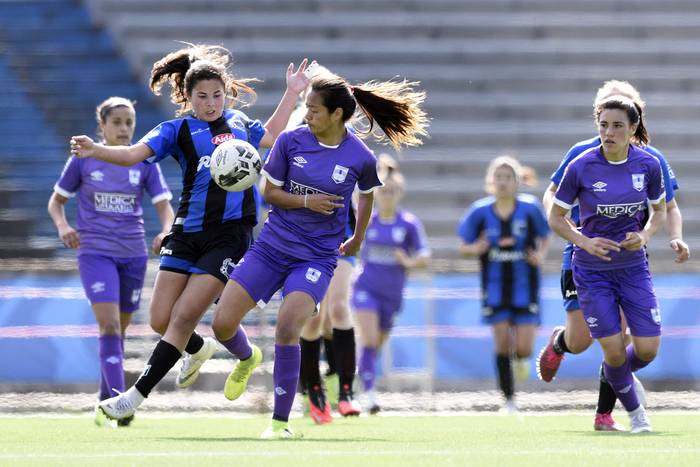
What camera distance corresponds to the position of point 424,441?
752 cm

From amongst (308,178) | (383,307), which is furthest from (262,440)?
(383,307)

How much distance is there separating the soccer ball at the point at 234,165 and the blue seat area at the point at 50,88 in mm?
9031

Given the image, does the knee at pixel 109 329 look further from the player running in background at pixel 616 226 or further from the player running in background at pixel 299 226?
the player running in background at pixel 616 226

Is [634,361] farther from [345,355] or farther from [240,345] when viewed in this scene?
[345,355]

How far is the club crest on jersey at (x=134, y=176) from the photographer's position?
9461mm

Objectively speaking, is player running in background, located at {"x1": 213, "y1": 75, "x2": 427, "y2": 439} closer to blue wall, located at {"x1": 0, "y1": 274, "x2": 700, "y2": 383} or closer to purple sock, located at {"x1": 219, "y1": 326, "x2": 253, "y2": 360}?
purple sock, located at {"x1": 219, "y1": 326, "x2": 253, "y2": 360}

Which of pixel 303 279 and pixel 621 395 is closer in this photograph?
pixel 303 279

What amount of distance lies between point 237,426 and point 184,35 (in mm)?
11222

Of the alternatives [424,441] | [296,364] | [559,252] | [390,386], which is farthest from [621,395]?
[559,252]

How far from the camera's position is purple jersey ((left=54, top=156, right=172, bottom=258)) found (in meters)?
9.43

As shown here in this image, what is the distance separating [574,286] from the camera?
8602mm

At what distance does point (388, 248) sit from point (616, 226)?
5.11 m

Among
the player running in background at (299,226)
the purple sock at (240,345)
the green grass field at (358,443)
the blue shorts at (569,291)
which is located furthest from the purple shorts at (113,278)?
the blue shorts at (569,291)

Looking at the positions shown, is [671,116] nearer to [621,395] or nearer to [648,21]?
[648,21]
